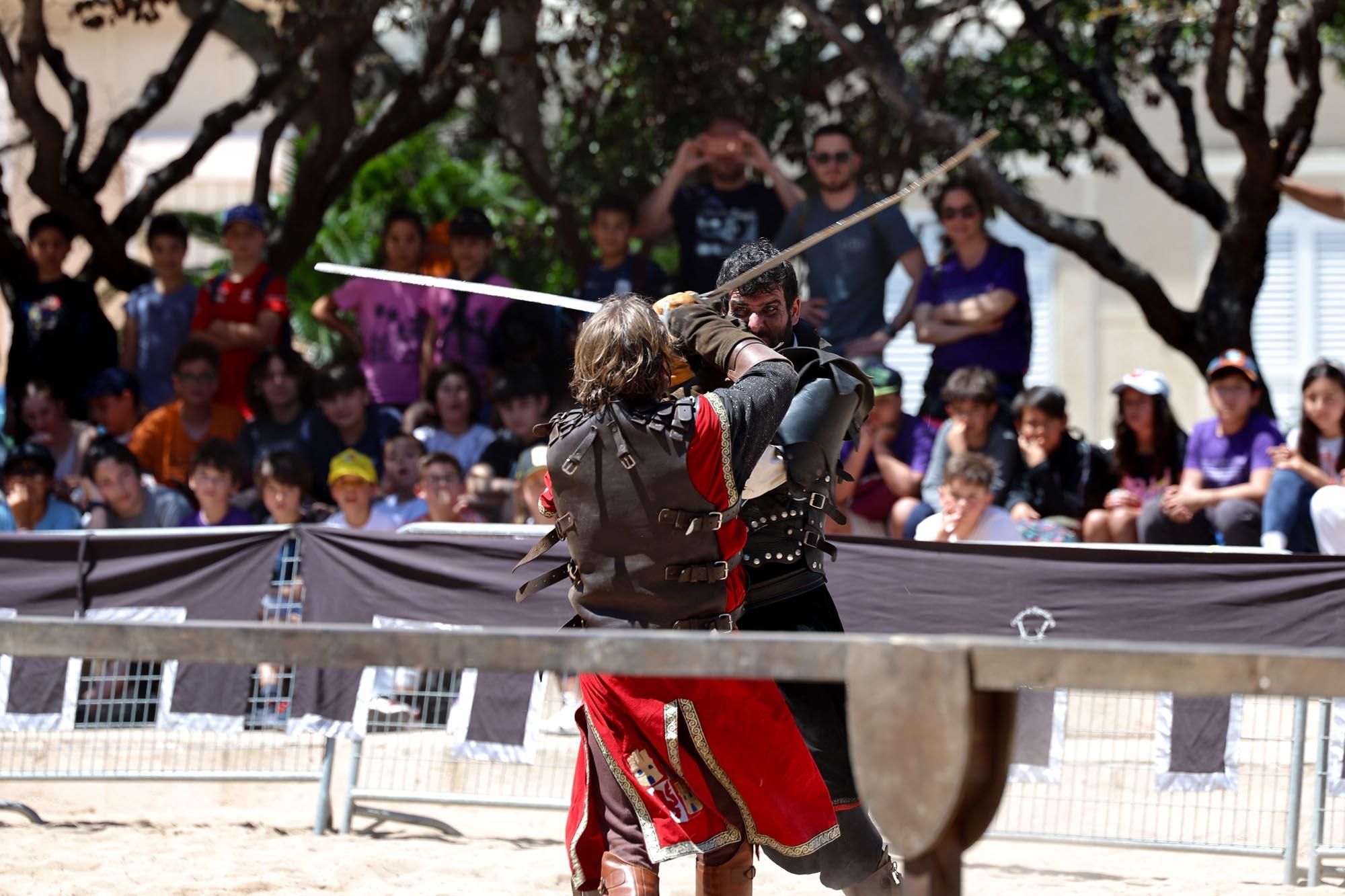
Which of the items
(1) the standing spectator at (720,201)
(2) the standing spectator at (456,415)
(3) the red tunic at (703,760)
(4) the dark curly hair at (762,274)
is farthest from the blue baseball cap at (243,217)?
(3) the red tunic at (703,760)

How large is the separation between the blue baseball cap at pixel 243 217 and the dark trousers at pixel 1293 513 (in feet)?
19.1

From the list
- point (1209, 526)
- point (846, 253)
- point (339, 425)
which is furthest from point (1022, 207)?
point (339, 425)

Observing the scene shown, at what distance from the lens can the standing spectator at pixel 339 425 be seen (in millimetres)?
8469

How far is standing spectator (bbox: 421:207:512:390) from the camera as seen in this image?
29.0 feet

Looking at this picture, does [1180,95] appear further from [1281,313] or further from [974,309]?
[1281,313]

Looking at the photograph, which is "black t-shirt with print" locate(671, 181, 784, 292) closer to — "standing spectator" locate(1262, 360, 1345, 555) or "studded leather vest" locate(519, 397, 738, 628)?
"standing spectator" locate(1262, 360, 1345, 555)

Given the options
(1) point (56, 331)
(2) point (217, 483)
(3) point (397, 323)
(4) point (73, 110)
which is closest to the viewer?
(2) point (217, 483)

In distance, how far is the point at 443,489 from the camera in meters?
7.64

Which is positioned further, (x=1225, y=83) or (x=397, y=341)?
(x=397, y=341)

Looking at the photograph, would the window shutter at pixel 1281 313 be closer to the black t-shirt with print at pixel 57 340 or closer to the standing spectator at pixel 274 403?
the standing spectator at pixel 274 403

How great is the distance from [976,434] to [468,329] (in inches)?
119

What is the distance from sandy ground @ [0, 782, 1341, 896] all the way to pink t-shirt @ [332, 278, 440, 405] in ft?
9.56

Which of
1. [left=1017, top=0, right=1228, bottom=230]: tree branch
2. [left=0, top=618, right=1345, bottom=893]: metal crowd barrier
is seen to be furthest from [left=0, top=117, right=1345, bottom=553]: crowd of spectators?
[left=0, top=618, right=1345, bottom=893]: metal crowd barrier

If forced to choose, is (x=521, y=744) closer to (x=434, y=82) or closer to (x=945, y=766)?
(x=945, y=766)
